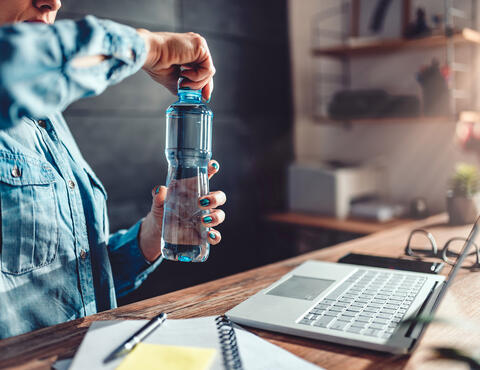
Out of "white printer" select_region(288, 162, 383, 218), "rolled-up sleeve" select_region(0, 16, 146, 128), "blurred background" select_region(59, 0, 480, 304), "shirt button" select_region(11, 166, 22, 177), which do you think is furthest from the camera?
"white printer" select_region(288, 162, 383, 218)

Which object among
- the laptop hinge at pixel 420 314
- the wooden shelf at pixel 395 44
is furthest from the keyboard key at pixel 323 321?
the wooden shelf at pixel 395 44

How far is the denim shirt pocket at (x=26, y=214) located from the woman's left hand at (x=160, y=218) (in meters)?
0.22

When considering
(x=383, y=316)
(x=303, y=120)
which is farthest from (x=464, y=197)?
(x=303, y=120)

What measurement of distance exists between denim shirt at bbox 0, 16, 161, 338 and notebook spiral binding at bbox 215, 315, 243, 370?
0.40 meters

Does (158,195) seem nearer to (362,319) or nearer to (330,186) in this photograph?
(362,319)

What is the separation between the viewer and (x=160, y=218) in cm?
112

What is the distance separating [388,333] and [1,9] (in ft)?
2.94

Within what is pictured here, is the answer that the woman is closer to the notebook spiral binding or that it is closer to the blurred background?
the notebook spiral binding

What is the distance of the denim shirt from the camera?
625mm

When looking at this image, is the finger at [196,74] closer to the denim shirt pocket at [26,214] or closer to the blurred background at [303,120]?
the denim shirt pocket at [26,214]

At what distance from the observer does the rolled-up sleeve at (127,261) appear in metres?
1.21

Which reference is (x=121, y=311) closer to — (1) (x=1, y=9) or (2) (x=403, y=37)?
(1) (x=1, y=9)

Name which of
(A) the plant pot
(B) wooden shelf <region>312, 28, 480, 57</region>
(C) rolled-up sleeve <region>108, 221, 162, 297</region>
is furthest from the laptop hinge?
(B) wooden shelf <region>312, 28, 480, 57</region>

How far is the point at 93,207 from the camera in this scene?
44.1 inches
